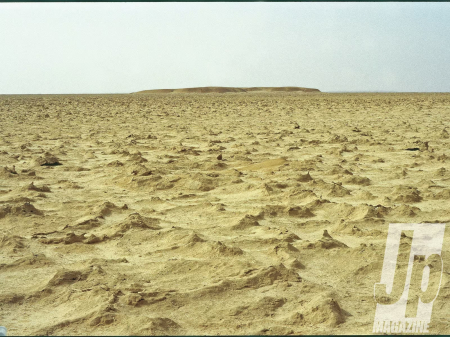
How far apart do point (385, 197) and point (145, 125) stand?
9.65m

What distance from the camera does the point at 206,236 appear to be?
4.07 meters

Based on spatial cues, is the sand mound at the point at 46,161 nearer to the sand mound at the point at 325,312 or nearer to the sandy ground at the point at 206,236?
the sandy ground at the point at 206,236

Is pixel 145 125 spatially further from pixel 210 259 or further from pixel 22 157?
pixel 210 259

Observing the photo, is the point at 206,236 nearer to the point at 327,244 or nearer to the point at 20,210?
the point at 327,244

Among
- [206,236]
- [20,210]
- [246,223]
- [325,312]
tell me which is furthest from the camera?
[20,210]

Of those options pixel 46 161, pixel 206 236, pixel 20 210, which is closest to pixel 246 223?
pixel 206 236

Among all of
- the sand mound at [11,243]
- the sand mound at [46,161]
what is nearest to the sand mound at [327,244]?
the sand mound at [11,243]

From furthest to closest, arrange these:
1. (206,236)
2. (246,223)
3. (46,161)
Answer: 1. (46,161)
2. (246,223)
3. (206,236)

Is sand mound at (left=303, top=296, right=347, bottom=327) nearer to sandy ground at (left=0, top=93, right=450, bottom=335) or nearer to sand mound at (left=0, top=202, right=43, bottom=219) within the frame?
sandy ground at (left=0, top=93, right=450, bottom=335)

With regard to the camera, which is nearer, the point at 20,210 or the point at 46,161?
the point at 20,210

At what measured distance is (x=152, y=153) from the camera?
8.47 meters

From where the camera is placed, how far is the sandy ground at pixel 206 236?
8.98ft

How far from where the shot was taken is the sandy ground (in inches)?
108

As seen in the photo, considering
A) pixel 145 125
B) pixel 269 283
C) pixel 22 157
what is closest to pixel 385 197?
pixel 269 283
